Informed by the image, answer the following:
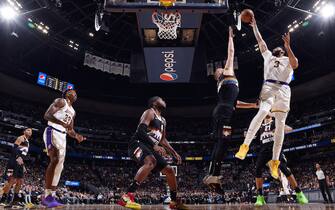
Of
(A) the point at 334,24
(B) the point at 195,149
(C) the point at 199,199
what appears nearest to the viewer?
(A) the point at 334,24

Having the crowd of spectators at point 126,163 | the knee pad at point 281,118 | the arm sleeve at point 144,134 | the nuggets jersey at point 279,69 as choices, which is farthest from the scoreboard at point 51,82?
the knee pad at point 281,118

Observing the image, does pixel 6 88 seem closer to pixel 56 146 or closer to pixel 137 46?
pixel 137 46

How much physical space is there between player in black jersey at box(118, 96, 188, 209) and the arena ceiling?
1493 centimetres

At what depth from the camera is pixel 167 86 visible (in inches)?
1372

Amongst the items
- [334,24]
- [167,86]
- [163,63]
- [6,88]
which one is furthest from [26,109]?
[334,24]

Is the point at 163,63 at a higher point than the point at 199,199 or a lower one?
higher

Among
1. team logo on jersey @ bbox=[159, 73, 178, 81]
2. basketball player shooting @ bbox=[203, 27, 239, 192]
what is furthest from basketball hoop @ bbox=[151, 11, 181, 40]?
basketball player shooting @ bbox=[203, 27, 239, 192]

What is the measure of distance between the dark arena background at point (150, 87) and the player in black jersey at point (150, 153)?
256 inches

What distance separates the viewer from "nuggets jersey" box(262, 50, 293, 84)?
5273 mm

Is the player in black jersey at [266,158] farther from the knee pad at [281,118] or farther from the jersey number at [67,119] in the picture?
the jersey number at [67,119]

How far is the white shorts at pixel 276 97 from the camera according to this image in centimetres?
507

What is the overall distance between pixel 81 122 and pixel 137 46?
16.4 meters

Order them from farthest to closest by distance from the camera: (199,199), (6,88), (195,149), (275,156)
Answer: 1. (195,149)
2. (6,88)
3. (199,199)
4. (275,156)

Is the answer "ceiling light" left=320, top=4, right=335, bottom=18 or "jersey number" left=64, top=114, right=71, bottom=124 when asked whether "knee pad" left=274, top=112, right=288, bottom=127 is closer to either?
"jersey number" left=64, top=114, right=71, bottom=124
